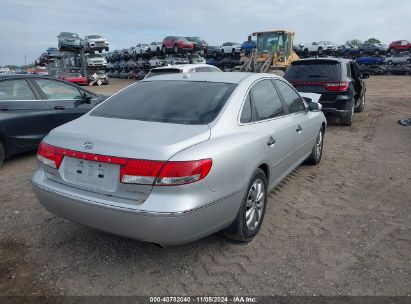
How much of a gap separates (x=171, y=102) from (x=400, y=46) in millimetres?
46535

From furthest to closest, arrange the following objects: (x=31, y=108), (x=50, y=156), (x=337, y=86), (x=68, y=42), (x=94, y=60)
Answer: (x=94, y=60) → (x=68, y=42) → (x=337, y=86) → (x=31, y=108) → (x=50, y=156)

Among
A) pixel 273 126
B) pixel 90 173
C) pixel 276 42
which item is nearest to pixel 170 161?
pixel 90 173

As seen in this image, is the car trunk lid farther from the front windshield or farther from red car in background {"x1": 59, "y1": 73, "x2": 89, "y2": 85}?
red car in background {"x1": 59, "y1": 73, "x2": 89, "y2": 85}

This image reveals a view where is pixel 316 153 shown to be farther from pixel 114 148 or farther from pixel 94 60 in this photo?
pixel 94 60

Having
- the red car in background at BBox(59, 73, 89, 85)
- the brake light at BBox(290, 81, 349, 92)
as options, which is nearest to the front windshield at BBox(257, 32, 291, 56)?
the brake light at BBox(290, 81, 349, 92)

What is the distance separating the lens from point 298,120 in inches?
182

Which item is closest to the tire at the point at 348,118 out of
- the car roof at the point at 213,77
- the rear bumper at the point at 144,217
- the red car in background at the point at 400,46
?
the car roof at the point at 213,77

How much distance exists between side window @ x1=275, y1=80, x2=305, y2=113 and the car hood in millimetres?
1866

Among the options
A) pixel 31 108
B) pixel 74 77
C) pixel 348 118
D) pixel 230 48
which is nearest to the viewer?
pixel 31 108

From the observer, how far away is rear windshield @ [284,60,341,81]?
29.3 feet

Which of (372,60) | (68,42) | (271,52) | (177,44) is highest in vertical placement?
(177,44)

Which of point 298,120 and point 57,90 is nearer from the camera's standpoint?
point 298,120

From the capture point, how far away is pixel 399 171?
5.75 meters

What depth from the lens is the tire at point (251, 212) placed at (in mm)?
3250
